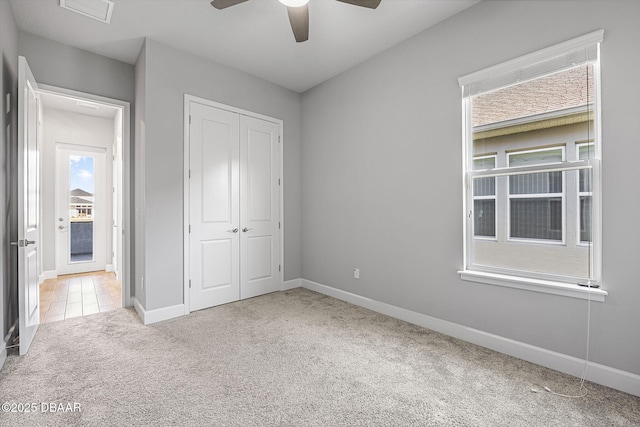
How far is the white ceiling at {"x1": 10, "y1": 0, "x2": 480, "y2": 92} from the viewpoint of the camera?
103 inches

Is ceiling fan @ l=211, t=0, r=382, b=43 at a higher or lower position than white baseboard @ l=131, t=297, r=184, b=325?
higher

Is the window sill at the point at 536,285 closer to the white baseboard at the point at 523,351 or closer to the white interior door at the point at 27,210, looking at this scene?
the white baseboard at the point at 523,351

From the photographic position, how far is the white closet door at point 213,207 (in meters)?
3.43

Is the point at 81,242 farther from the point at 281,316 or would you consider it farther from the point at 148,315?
the point at 281,316


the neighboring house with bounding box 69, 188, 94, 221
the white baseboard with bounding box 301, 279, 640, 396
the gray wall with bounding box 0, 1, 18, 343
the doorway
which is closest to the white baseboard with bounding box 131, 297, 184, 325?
the gray wall with bounding box 0, 1, 18, 343

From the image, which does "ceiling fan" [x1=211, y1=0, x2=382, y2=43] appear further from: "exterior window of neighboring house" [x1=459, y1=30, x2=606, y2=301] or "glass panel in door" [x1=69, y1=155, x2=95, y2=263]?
"glass panel in door" [x1=69, y1=155, x2=95, y2=263]

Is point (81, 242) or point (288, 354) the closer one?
point (288, 354)

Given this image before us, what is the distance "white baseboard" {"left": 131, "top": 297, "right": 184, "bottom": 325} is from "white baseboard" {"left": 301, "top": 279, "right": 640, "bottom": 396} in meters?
2.10

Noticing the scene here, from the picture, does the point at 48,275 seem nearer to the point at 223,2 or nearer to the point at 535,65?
the point at 223,2

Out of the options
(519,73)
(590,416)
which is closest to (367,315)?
(590,416)

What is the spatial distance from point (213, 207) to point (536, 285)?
326 centimetres

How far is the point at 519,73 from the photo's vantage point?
2381 mm

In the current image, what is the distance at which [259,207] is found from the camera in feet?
13.4

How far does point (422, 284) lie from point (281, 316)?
1.52m
